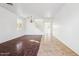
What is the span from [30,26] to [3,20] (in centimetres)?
723

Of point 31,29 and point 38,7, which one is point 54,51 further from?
point 31,29

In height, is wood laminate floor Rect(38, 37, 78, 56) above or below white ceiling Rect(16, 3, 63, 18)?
below

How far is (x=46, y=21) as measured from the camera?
14.4m

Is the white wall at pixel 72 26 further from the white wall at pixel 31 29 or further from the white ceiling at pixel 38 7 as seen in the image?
the white wall at pixel 31 29

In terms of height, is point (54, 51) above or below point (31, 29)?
below

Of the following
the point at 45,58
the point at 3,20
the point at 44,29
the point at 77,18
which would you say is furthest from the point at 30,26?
the point at 45,58

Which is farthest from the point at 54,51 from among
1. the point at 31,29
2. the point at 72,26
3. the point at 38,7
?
the point at 31,29

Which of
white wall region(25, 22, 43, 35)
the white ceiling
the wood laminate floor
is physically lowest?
the wood laminate floor

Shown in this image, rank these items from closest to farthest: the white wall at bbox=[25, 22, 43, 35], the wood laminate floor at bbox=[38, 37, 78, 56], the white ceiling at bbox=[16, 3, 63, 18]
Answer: the wood laminate floor at bbox=[38, 37, 78, 56] < the white ceiling at bbox=[16, 3, 63, 18] < the white wall at bbox=[25, 22, 43, 35]

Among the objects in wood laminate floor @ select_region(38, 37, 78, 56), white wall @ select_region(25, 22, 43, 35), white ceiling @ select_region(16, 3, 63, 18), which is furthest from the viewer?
white wall @ select_region(25, 22, 43, 35)

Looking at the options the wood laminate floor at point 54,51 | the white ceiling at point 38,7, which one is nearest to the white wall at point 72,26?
the wood laminate floor at point 54,51

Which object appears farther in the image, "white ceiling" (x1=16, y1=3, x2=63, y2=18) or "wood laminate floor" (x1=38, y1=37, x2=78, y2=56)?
"white ceiling" (x1=16, y1=3, x2=63, y2=18)

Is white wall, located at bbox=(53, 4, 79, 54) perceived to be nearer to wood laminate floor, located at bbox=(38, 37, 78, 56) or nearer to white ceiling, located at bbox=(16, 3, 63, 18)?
wood laminate floor, located at bbox=(38, 37, 78, 56)

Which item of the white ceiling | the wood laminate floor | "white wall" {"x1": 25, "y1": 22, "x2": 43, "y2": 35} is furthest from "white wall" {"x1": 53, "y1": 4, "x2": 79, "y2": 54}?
"white wall" {"x1": 25, "y1": 22, "x2": 43, "y2": 35}
